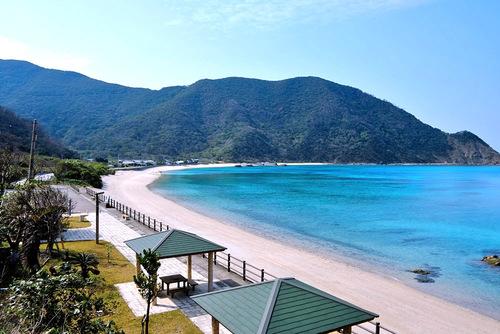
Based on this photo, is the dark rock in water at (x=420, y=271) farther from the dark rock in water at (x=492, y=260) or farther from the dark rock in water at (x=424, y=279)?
the dark rock in water at (x=492, y=260)

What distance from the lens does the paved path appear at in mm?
11791

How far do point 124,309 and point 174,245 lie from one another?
249 centimetres

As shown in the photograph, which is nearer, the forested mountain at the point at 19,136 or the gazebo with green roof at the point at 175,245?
the gazebo with green roof at the point at 175,245

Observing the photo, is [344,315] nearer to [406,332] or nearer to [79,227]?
[406,332]

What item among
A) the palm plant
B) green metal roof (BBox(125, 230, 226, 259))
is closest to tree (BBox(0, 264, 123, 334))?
green metal roof (BBox(125, 230, 226, 259))

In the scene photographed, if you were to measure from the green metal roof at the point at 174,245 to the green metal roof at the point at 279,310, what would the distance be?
4.57 m

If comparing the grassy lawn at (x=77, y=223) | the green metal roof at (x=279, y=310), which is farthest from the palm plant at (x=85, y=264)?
the grassy lawn at (x=77, y=223)

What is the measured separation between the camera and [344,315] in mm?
7617

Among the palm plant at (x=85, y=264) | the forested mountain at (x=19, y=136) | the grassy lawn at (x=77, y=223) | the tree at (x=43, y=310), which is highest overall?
the forested mountain at (x=19, y=136)

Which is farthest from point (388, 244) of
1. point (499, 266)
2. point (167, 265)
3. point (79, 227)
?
point (79, 227)

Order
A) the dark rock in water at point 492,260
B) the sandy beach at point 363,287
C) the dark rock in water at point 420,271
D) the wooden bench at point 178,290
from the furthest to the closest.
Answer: the dark rock in water at point 492,260
the dark rock in water at point 420,271
the sandy beach at point 363,287
the wooden bench at point 178,290

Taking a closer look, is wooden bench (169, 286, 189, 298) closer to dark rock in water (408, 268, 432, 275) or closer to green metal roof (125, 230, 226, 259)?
green metal roof (125, 230, 226, 259)

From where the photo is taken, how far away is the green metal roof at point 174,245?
12.7 meters

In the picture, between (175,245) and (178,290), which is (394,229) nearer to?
(178,290)
